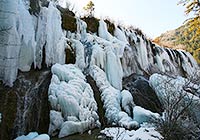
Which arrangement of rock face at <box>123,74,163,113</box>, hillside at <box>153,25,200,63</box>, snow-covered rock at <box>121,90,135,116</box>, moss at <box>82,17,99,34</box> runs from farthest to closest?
moss at <box>82,17,99,34</box>
rock face at <box>123,74,163,113</box>
snow-covered rock at <box>121,90,135,116</box>
hillside at <box>153,25,200,63</box>

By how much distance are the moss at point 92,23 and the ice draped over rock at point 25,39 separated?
3.70 meters

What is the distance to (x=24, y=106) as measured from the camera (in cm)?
770

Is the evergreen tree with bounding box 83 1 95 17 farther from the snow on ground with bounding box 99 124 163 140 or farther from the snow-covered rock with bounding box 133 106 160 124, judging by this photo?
the snow on ground with bounding box 99 124 163 140

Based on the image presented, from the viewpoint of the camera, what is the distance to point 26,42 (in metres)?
8.50

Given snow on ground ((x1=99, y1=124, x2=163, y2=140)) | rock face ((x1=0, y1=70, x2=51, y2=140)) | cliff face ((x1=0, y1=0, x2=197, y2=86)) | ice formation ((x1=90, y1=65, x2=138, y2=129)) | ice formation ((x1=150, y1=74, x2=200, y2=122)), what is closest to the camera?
snow on ground ((x1=99, y1=124, x2=163, y2=140))

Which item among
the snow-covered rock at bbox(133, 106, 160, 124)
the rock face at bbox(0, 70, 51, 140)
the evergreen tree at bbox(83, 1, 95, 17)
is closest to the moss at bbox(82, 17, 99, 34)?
the evergreen tree at bbox(83, 1, 95, 17)

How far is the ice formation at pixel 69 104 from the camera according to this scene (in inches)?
297

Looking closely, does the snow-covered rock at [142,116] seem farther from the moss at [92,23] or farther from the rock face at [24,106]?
the moss at [92,23]

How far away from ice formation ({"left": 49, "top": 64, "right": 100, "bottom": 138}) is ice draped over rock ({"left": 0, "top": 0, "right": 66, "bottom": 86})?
0.85 m

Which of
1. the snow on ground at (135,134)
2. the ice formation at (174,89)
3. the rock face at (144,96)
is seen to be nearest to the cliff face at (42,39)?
the rock face at (144,96)

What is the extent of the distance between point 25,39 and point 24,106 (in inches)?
88.4

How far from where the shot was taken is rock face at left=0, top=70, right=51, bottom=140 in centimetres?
723

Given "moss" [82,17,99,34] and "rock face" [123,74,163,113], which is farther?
"moss" [82,17,99,34]

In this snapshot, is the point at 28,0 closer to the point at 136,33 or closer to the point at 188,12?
the point at 188,12
